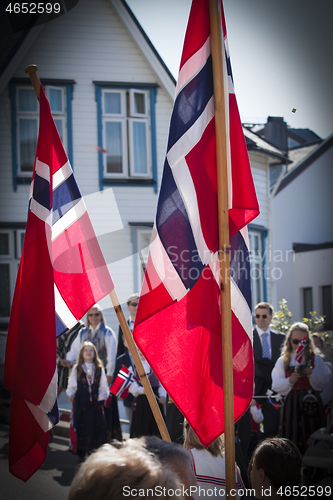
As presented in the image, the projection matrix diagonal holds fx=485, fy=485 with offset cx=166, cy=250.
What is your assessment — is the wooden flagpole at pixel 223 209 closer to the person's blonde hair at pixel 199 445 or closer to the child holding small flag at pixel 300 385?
the person's blonde hair at pixel 199 445

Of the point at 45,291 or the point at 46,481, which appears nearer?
the point at 45,291

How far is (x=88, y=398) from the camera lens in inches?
263

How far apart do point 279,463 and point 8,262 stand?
36.1 feet

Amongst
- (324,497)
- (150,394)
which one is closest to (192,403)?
(150,394)

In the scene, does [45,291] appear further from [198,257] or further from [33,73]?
[33,73]

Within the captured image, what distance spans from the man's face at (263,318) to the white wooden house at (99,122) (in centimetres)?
610

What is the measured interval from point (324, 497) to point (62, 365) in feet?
15.2

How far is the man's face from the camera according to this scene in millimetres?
6677

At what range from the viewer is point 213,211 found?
3.09 metres

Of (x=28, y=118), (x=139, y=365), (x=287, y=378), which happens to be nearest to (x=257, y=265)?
(x=28, y=118)

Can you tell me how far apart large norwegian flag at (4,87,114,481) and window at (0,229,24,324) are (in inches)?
364

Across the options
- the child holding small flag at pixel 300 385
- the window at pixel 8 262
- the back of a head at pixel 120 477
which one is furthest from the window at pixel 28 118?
the back of a head at pixel 120 477

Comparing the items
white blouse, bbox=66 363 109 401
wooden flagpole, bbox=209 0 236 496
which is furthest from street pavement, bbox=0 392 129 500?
wooden flagpole, bbox=209 0 236 496

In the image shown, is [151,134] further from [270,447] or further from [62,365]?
[270,447]
